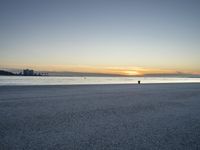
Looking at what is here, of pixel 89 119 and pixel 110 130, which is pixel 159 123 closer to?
pixel 110 130

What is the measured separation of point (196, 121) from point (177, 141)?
310 cm

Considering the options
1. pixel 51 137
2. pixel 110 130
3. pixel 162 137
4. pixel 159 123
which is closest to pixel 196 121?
pixel 159 123

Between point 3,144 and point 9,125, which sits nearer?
point 3,144

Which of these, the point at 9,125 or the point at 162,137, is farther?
the point at 9,125

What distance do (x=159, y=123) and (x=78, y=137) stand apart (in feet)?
11.0

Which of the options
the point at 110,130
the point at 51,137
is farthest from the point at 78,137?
the point at 110,130

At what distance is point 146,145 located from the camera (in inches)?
204

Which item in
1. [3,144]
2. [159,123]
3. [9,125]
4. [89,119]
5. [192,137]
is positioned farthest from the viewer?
[89,119]

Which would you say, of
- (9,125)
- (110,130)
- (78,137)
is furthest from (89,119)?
(9,125)

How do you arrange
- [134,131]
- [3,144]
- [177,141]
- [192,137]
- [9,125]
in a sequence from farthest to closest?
[9,125]
[134,131]
[192,137]
[177,141]
[3,144]

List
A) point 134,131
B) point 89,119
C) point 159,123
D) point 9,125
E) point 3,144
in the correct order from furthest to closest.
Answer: point 89,119 → point 159,123 → point 9,125 → point 134,131 → point 3,144

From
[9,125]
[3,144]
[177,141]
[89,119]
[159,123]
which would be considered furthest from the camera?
[89,119]

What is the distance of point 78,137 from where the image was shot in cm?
574

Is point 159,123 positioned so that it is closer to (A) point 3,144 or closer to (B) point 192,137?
(B) point 192,137
